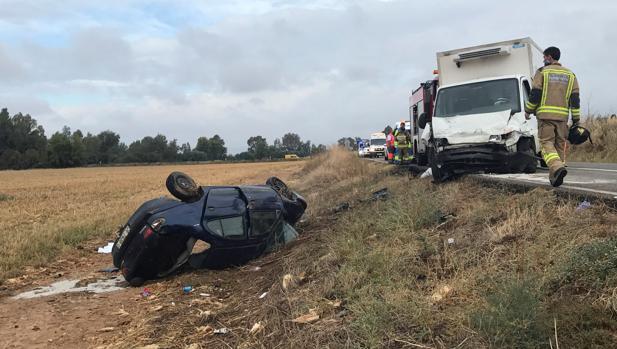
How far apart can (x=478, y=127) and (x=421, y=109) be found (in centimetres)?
551

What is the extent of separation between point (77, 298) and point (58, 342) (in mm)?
1696

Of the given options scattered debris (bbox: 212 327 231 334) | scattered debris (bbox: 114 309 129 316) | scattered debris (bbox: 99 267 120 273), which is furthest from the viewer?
scattered debris (bbox: 99 267 120 273)

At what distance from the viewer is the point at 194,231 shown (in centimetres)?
666

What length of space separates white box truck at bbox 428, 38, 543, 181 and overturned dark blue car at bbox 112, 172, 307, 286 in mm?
3523

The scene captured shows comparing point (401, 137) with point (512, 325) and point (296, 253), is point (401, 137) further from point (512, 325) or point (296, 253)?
point (512, 325)

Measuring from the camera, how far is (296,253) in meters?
6.85

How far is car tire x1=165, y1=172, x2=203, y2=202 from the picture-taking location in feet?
23.2

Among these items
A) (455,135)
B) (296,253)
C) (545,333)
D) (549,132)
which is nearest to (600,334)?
(545,333)

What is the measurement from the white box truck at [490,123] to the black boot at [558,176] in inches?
85.2

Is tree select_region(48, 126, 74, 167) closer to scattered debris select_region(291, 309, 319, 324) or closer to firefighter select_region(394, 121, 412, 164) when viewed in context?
firefighter select_region(394, 121, 412, 164)

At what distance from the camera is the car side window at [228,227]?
6.85 metres

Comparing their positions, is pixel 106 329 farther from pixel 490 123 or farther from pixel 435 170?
pixel 490 123

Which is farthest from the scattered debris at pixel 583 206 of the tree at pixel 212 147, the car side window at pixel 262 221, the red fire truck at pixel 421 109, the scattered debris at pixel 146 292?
the tree at pixel 212 147

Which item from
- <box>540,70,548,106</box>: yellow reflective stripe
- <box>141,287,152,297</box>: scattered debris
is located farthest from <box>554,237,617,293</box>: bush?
<box>141,287,152,297</box>: scattered debris
